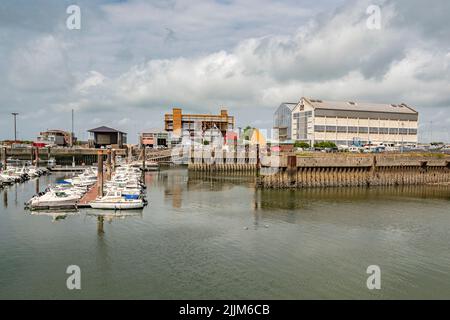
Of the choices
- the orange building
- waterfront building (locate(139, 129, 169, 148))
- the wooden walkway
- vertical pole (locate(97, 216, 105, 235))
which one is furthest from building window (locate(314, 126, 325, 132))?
vertical pole (locate(97, 216, 105, 235))

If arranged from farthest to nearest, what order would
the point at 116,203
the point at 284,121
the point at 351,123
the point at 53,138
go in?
the point at 53,138, the point at 284,121, the point at 351,123, the point at 116,203

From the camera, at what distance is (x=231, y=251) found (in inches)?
1081

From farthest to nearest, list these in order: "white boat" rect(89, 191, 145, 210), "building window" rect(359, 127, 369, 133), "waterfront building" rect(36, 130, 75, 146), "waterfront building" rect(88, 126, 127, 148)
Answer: "waterfront building" rect(36, 130, 75, 146), "waterfront building" rect(88, 126, 127, 148), "building window" rect(359, 127, 369, 133), "white boat" rect(89, 191, 145, 210)

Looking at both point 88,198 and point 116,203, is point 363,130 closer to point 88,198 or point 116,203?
point 88,198

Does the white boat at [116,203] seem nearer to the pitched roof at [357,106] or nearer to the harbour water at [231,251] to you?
the harbour water at [231,251]

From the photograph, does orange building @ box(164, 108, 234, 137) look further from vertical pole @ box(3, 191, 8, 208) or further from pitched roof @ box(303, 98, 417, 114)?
vertical pole @ box(3, 191, 8, 208)

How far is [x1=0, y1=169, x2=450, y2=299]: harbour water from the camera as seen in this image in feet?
69.5

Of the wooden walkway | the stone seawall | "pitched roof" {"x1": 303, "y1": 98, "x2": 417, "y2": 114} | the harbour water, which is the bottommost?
the harbour water

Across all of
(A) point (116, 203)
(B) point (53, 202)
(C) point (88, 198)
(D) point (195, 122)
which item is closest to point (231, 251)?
(A) point (116, 203)

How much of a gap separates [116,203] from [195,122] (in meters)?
73.3

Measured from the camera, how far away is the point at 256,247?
93.4 feet

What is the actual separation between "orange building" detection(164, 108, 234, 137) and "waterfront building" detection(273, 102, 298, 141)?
18.8 metres

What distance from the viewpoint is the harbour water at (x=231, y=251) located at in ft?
69.5
